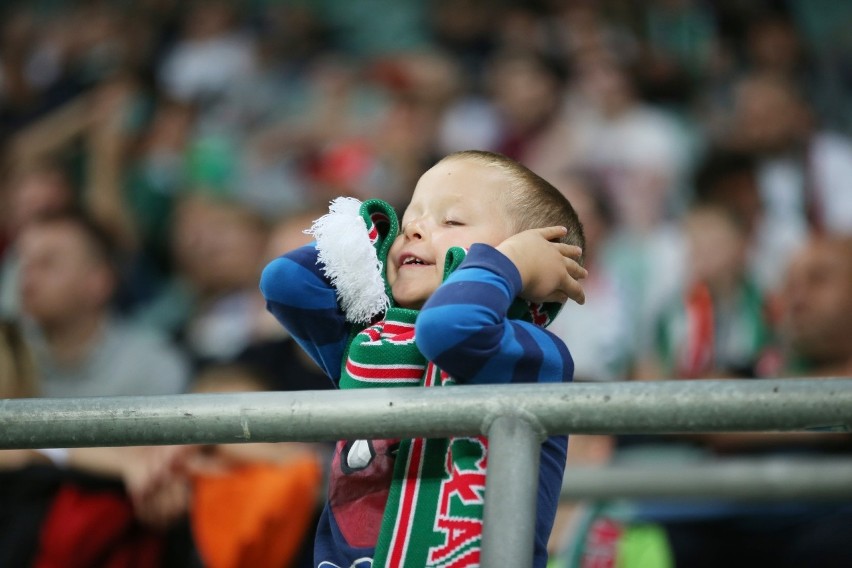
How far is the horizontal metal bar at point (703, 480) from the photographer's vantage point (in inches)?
82.7

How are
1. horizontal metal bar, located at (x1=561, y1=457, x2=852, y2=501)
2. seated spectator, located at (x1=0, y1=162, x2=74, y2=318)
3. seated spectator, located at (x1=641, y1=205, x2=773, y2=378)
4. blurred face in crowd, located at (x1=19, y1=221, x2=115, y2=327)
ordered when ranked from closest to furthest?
horizontal metal bar, located at (x1=561, y1=457, x2=852, y2=501) → blurred face in crowd, located at (x1=19, y1=221, x2=115, y2=327) → seated spectator, located at (x1=641, y1=205, x2=773, y2=378) → seated spectator, located at (x1=0, y1=162, x2=74, y2=318)

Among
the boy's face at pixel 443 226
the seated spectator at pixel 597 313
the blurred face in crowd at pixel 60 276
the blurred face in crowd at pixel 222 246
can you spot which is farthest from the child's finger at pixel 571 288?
the blurred face in crowd at pixel 222 246

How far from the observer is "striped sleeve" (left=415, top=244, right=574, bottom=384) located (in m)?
1.15

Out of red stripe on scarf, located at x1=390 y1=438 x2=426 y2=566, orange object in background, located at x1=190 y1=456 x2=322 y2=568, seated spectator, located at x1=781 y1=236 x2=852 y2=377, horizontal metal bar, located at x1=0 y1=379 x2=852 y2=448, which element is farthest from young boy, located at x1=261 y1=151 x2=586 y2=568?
seated spectator, located at x1=781 y1=236 x2=852 y2=377

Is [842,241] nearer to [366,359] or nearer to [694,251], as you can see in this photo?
[694,251]

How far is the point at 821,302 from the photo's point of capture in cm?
265

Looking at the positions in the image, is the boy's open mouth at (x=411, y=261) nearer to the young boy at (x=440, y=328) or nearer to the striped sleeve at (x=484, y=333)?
the young boy at (x=440, y=328)

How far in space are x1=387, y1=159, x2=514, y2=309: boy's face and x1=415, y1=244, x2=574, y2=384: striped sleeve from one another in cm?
10

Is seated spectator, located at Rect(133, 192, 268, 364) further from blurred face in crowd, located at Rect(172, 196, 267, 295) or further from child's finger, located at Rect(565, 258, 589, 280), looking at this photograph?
child's finger, located at Rect(565, 258, 589, 280)

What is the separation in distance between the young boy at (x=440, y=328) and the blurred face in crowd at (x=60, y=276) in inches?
76.1

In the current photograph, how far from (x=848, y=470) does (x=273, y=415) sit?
4.46 feet

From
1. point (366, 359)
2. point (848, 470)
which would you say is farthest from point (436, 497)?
point (848, 470)

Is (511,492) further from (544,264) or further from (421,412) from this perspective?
(544,264)

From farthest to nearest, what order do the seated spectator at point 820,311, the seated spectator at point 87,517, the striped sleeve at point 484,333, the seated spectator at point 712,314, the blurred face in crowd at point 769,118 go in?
the blurred face in crowd at point 769,118 → the seated spectator at point 712,314 → the seated spectator at point 820,311 → the seated spectator at point 87,517 → the striped sleeve at point 484,333
